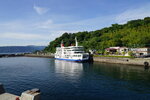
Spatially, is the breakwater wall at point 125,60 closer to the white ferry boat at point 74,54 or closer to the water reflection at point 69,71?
the white ferry boat at point 74,54

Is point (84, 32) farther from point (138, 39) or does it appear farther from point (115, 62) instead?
point (115, 62)

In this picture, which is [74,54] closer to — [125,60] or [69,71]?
[125,60]

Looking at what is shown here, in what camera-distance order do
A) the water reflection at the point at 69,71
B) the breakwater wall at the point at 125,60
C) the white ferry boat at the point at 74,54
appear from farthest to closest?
the white ferry boat at the point at 74,54
the breakwater wall at the point at 125,60
the water reflection at the point at 69,71

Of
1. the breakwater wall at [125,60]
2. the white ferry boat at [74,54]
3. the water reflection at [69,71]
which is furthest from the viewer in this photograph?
the white ferry boat at [74,54]

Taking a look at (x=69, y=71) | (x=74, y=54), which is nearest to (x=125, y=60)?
(x=69, y=71)

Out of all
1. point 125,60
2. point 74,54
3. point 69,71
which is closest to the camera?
point 69,71

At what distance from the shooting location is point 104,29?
141m

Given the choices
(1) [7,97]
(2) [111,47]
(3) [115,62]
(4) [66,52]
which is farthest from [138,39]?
(1) [7,97]

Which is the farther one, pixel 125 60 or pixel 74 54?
pixel 74 54

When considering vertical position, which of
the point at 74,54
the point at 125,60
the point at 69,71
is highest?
the point at 74,54

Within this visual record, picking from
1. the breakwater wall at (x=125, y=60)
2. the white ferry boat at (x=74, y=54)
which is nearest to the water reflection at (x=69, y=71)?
the white ferry boat at (x=74, y=54)

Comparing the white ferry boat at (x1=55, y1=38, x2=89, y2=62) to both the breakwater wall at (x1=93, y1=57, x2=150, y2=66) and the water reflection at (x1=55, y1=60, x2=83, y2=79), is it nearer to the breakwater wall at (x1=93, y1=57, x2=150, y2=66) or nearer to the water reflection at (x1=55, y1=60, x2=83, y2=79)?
the breakwater wall at (x1=93, y1=57, x2=150, y2=66)

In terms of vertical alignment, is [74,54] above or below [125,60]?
above

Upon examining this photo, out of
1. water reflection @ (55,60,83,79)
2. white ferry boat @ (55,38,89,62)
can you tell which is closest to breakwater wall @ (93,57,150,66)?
A: white ferry boat @ (55,38,89,62)
